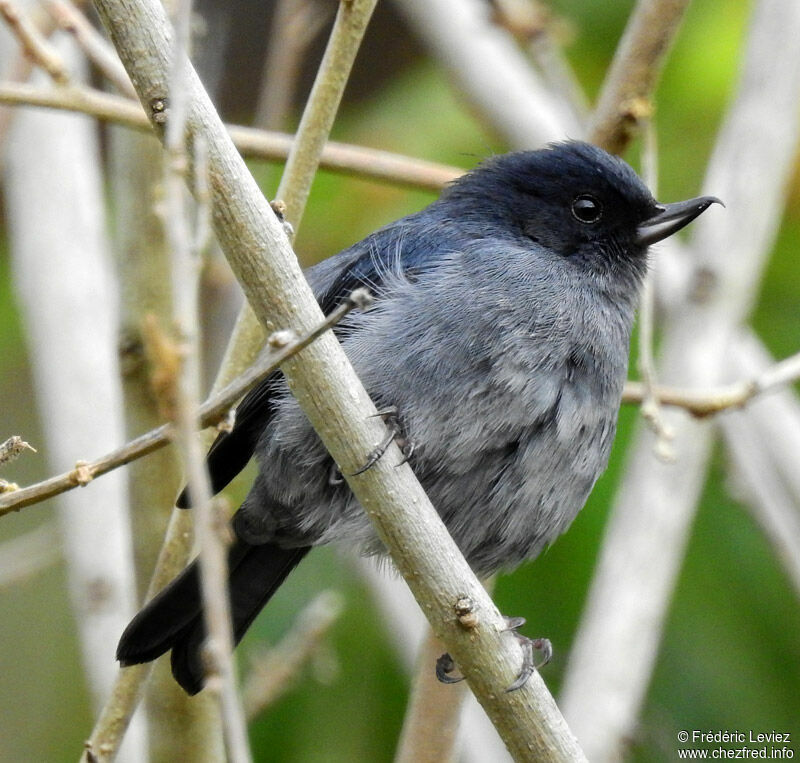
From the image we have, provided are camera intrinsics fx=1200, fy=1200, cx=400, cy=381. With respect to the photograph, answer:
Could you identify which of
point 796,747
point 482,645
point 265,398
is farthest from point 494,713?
point 796,747

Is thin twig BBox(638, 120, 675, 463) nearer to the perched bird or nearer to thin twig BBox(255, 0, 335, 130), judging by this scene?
the perched bird

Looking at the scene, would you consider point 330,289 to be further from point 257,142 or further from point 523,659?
point 523,659

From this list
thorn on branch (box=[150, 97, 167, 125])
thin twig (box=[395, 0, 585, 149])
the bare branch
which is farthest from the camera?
thin twig (box=[395, 0, 585, 149])

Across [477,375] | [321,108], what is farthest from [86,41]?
[477,375]

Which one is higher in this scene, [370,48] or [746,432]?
[370,48]

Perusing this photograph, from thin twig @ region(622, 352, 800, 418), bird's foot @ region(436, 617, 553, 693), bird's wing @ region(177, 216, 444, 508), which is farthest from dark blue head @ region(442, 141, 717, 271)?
bird's foot @ region(436, 617, 553, 693)

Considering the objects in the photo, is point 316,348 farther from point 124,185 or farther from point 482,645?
point 124,185

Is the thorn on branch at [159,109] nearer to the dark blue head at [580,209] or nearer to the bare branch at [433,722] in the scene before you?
the dark blue head at [580,209]

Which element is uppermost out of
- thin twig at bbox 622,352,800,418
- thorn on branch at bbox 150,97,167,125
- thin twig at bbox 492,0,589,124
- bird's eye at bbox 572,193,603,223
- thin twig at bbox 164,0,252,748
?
thin twig at bbox 492,0,589,124
